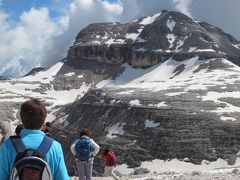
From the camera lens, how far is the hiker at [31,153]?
6.51 metres

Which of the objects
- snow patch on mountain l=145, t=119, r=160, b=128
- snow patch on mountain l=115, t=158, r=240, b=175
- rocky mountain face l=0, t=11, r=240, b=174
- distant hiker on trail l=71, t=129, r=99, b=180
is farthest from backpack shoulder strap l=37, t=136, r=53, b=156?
snow patch on mountain l=145, t=119, r=160, b=128

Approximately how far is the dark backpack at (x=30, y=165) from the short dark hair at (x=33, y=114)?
355mm

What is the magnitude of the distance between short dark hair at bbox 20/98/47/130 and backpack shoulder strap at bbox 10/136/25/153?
0.25m

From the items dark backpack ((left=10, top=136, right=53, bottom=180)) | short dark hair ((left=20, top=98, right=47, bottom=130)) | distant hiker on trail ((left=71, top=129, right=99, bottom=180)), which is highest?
short dark hair ((left=20, top=98, right=47, bottom=130))

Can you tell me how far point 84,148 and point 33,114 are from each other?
8934 millimetres

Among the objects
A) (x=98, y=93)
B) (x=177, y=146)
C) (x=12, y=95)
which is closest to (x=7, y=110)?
(x=12, y=95)

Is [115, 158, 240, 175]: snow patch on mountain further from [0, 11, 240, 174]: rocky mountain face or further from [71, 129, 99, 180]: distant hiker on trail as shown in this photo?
[71, 129, 99, 180]: distant hiker on trail

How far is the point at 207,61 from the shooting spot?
163m

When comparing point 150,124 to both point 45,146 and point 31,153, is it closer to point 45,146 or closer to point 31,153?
point 45,146

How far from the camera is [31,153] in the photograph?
659 centimetres

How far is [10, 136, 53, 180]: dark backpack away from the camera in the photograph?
6.48 metres

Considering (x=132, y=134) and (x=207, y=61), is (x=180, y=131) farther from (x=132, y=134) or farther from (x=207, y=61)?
(x=207, y=61)

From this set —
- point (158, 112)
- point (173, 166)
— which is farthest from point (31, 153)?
point (158, 112)

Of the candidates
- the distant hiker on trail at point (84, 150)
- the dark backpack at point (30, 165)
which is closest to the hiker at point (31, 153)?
the dark backpack at point (30, 165)
